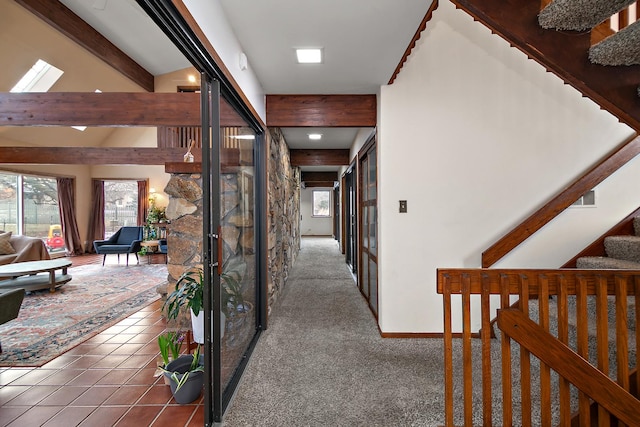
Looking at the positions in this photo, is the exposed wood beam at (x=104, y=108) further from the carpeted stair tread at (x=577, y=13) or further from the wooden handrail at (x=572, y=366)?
the wooden handrail at (x=572, y=366)

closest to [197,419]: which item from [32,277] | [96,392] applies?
[96,392]

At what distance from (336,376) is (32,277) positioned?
487 cm

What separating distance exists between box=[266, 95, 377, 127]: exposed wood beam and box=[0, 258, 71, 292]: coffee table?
153 inches

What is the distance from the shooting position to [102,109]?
3635 millimetres

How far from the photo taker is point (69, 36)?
4.79 meters

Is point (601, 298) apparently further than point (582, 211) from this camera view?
No

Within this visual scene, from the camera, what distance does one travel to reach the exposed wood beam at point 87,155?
5.71 m

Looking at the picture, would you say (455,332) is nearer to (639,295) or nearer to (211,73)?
(639,295)

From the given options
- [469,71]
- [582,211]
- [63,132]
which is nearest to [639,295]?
[582,211]

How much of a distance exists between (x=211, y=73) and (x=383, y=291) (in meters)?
2.21

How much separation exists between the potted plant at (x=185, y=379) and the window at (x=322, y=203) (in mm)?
10100

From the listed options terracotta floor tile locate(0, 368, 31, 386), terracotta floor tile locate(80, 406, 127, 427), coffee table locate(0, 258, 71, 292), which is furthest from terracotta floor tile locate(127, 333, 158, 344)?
coffee table locate(0, 258, 71, 292)

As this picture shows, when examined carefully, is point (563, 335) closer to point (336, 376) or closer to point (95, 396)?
point (336, 376)

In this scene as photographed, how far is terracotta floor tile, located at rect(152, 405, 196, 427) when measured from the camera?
1621 mm
